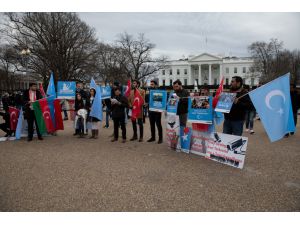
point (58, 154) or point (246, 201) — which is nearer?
point (246, 201)

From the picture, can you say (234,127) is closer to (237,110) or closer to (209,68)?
(237,110)

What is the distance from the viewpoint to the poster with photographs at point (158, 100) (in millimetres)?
6766

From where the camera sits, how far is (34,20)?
30.8m

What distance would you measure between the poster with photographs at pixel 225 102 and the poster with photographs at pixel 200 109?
0.26 meters

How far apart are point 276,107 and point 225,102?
1.07m

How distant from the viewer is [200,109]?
226 inches

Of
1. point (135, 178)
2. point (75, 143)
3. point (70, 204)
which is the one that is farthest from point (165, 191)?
point (75, 143)

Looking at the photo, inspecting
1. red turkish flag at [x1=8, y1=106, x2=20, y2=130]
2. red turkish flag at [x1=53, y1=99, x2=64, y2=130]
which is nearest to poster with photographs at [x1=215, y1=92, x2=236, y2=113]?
red turkish flag at [x1=53, y1=99, x2=64, y2=130]

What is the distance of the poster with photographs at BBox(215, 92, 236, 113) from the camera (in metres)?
5.16

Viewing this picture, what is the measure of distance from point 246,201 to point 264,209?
0.27 m

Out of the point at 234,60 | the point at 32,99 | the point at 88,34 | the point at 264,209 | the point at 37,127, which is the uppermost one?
the point at 234,60

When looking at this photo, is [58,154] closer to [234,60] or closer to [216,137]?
[216,137]

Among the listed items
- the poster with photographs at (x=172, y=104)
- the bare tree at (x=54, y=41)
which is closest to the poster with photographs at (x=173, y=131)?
the poster with photographs at (x=172, y=104)

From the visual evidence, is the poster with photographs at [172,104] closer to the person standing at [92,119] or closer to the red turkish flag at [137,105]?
the red turkish flag at [137,105]
